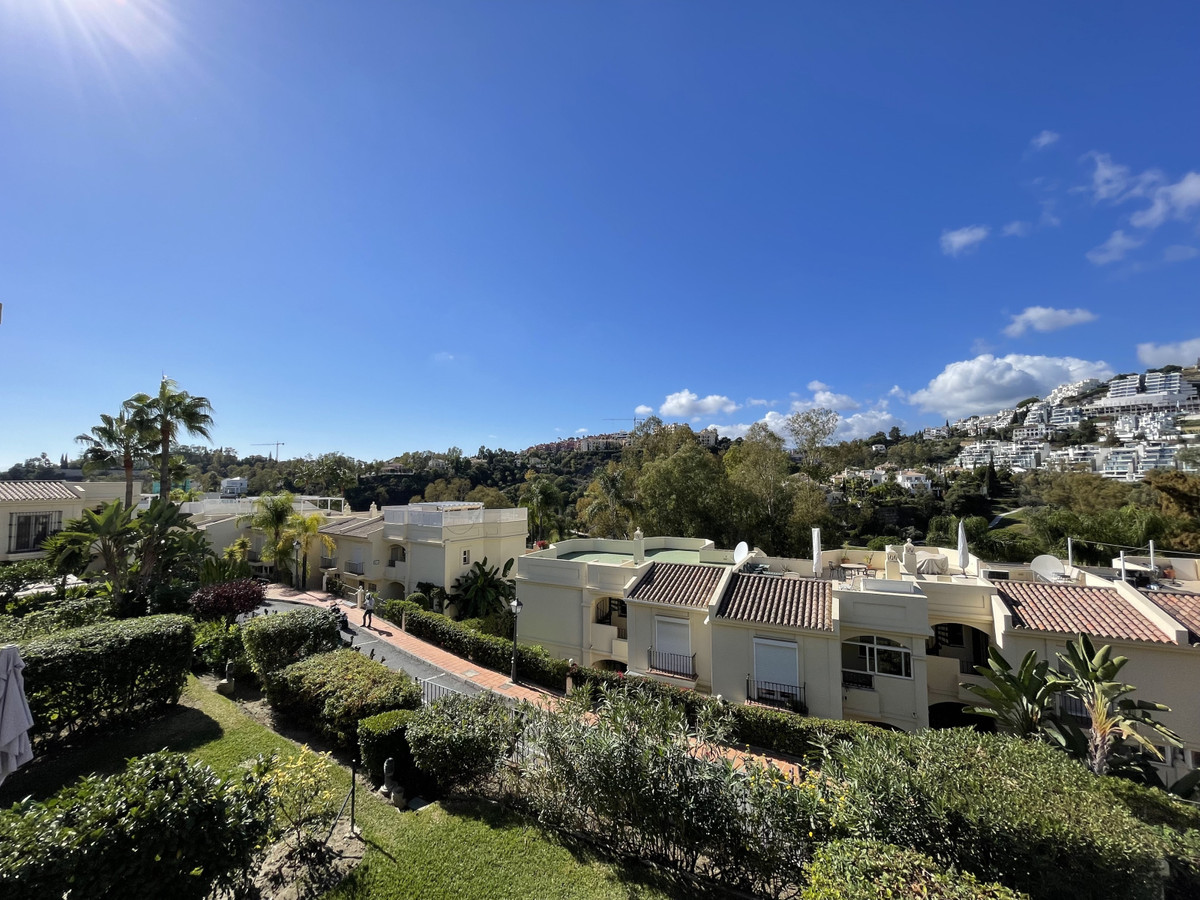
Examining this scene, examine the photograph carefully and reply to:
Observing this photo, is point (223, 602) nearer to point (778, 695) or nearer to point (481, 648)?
Answer: point (481, 648)

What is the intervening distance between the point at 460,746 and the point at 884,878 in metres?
6.06

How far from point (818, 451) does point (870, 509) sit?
1332 centimetres

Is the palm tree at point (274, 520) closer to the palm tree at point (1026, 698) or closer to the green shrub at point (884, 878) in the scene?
the green shrub at point (884, 878)

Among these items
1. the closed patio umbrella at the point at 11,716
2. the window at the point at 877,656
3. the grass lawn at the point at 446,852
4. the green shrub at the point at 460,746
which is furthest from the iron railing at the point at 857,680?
Result: the closed patio umbrella at the point at 11,716

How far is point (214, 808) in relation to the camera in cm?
493

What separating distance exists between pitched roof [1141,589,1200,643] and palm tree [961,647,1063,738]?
479 cm

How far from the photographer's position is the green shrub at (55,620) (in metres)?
10.1

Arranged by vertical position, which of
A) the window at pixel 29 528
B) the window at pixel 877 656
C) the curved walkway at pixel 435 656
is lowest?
the curved walkway at pixel 435 656

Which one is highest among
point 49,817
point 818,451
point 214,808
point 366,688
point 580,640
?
point 818,451

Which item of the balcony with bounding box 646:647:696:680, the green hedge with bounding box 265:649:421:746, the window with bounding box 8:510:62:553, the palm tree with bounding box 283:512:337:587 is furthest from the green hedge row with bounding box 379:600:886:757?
the window with bounding box 8:510:62:553

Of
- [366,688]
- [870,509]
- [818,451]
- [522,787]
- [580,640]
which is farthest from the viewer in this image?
[870,509]

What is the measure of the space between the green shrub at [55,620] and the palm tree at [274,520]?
1373cm

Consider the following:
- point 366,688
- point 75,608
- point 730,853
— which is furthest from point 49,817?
point 75,608

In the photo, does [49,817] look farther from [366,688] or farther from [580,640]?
[580,640]
